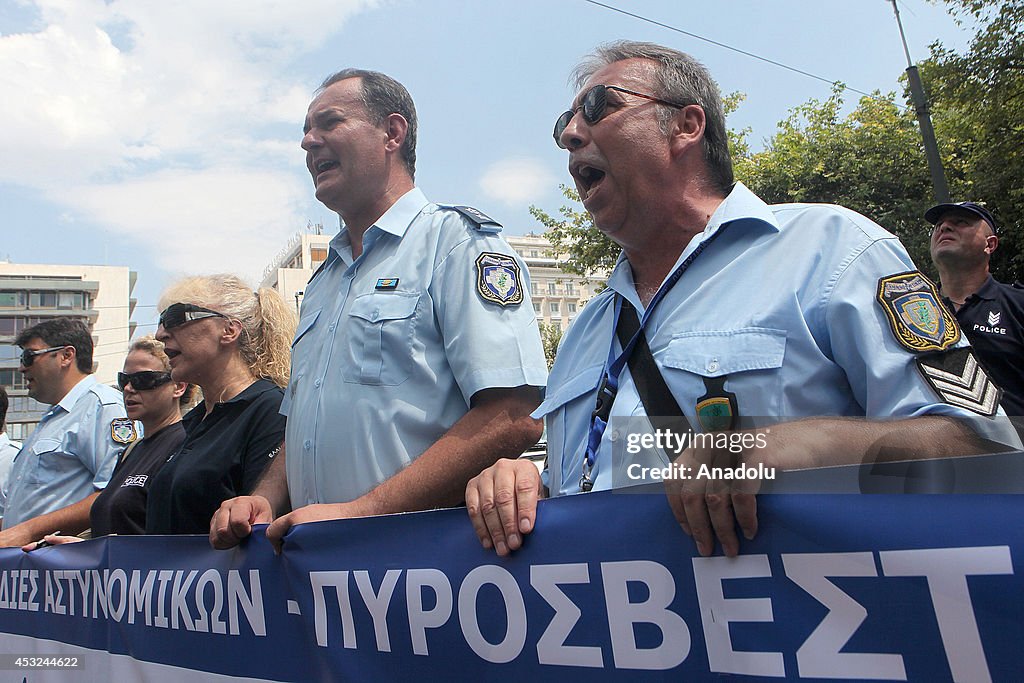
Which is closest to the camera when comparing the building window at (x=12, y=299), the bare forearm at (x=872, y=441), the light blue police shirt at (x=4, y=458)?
the bare forearm at (x=872, y=441)

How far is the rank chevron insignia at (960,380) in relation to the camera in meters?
1.44

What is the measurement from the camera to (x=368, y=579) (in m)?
1.98

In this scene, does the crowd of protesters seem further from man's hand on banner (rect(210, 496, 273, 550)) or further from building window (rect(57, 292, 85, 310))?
building window (rect(57, 292, 85, 310))

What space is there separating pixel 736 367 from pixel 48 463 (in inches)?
166

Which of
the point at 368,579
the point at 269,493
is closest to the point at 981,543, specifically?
the point at 368,579

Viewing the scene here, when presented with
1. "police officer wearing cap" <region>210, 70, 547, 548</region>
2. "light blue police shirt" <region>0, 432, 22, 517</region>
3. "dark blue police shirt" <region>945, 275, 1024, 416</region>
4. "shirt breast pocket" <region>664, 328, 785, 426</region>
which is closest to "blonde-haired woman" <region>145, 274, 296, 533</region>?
"police officer wearing cap" <region>210, 70, 547, 548</region>

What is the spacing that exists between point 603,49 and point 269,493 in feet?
5.59

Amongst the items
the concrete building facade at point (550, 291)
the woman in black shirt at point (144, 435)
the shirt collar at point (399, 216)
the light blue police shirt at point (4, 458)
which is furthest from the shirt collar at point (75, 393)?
the concrete building facade at point (550, 291)

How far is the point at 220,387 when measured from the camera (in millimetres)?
3416

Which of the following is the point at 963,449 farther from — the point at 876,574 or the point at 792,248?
the point at 792,248

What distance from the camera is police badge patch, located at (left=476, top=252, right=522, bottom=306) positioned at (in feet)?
8.11

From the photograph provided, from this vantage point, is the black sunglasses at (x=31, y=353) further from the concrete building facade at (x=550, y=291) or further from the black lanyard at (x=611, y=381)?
the concrete building facade at (x=550, y=291)

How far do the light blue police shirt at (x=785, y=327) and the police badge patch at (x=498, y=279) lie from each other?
68 centimetres

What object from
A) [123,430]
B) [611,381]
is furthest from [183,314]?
[611,381]
